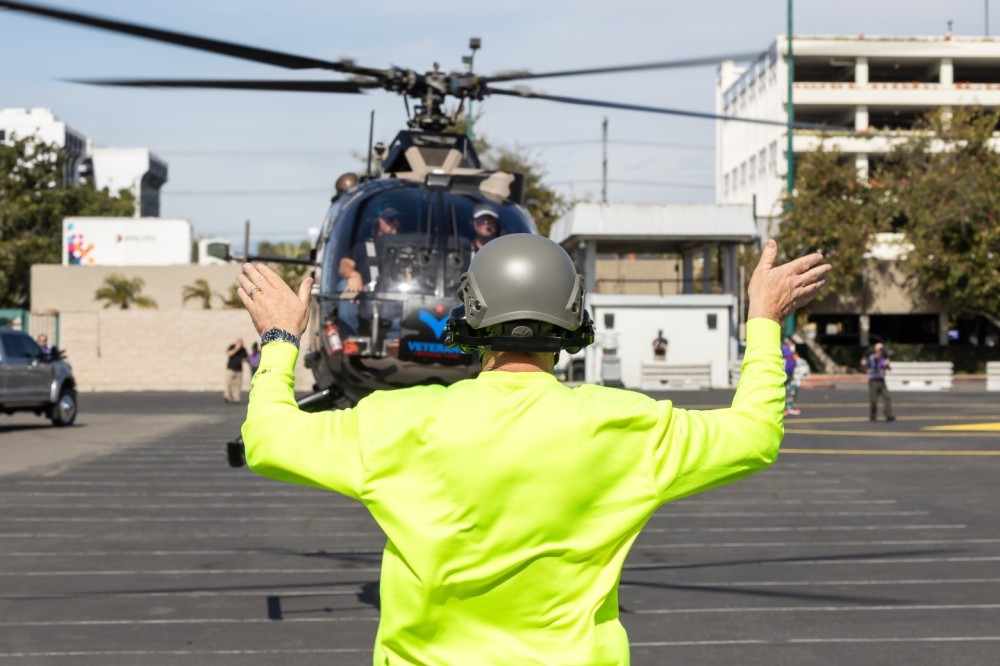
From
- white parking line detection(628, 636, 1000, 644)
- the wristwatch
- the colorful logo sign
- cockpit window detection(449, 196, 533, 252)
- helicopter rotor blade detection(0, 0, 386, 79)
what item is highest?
the colorful logo sign

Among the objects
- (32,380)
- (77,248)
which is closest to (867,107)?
(77,248)

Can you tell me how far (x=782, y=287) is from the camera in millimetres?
3295

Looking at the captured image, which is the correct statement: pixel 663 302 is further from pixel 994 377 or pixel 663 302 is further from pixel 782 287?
pixel 782 287

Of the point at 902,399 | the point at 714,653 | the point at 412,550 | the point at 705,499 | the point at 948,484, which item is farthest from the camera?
the point at 902,399

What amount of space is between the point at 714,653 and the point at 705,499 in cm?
780

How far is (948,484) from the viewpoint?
55.2 feet

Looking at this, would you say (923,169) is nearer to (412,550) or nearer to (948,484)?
(948,484)

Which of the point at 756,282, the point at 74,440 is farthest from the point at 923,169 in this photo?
the point at 756,282

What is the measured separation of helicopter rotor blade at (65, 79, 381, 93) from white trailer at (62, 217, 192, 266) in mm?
60036

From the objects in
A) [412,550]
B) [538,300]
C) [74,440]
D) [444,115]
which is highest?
[444,115]

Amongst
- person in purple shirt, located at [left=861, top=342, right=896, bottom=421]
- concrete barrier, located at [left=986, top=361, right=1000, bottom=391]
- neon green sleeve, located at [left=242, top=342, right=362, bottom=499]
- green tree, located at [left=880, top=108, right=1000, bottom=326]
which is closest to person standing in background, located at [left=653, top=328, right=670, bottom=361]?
concrete barrier, located at [left=986, top=361, right=1000, bottom=391]

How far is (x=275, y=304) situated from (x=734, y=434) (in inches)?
45.0

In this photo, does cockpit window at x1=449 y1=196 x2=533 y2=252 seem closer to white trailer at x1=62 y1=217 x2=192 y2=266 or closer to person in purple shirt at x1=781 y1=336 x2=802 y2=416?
person in purple shirt at x1=781 y1=336 x2=802 y2=416

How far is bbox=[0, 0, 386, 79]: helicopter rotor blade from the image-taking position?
5.65 meters
